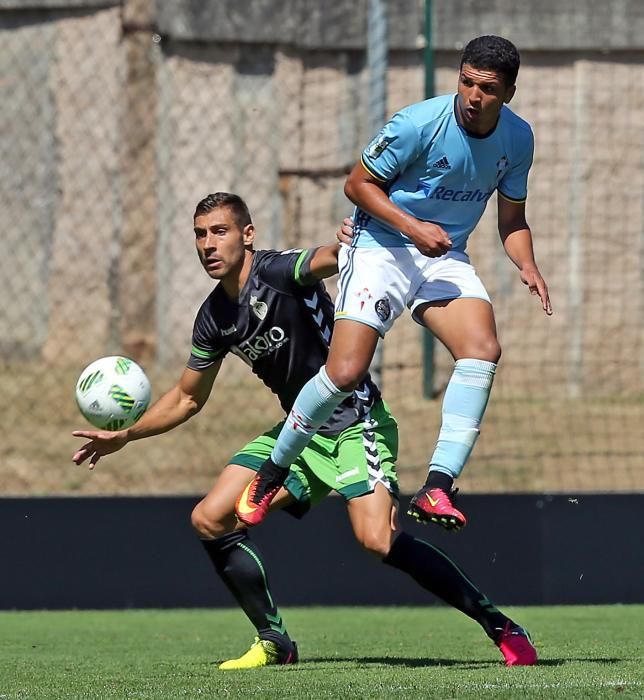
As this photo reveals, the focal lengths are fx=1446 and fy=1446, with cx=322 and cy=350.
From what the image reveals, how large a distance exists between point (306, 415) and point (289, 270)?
804 mm

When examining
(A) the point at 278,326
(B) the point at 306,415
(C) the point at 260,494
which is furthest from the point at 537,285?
(C) the point at 260,494

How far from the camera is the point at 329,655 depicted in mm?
6383

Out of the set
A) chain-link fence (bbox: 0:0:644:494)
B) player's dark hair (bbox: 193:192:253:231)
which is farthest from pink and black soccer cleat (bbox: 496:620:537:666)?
chain-link fence (bbox: 0:0:644:494)

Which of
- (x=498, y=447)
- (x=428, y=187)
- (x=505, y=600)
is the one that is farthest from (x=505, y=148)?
(x=498, y=447)

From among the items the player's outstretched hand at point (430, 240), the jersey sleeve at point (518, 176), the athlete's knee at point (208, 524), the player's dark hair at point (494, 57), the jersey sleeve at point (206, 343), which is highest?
the player's dark hair at point (494, 57)

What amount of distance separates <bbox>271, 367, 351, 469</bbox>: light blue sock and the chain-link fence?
6244 mm

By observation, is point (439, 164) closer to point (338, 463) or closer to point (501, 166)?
point (501, 166)

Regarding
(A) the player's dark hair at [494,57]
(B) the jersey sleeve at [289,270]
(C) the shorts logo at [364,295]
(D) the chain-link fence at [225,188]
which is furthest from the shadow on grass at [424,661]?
(D) the chain-link fence at [225,188]

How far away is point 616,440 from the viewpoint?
11836 millimetres

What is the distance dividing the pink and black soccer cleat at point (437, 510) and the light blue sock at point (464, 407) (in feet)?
0.94

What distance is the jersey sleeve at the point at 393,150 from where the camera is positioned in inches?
213

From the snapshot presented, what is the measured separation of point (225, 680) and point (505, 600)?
13.8 feet

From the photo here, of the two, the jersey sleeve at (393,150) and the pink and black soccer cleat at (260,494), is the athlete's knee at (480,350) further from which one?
the pink and black soccer cleat at (260,494)

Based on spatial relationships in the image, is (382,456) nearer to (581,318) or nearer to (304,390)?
(304,390)
